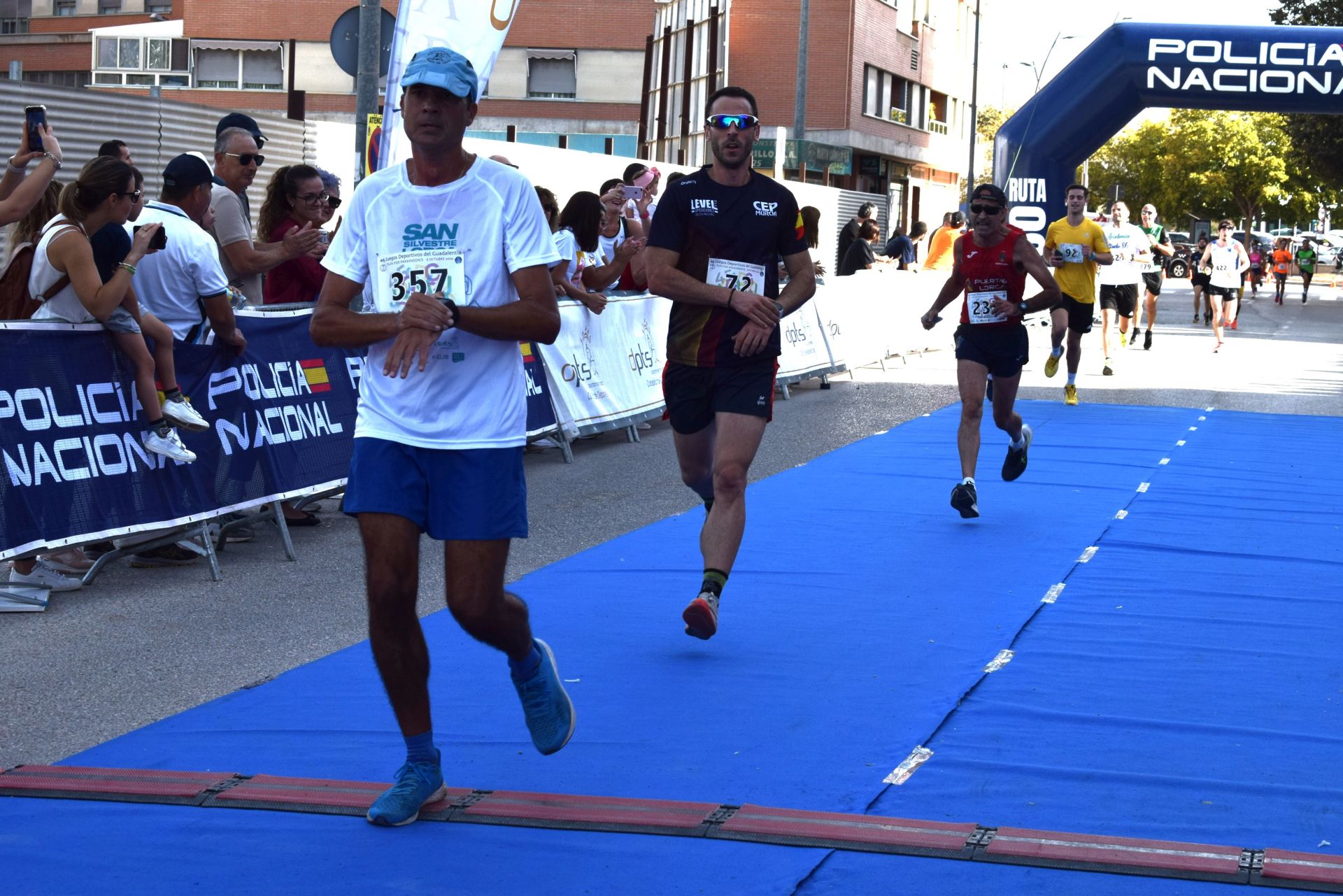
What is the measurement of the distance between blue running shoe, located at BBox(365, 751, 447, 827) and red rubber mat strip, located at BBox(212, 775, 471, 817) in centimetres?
6

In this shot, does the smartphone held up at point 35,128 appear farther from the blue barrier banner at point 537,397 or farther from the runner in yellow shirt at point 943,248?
the runner in yellow shirt at point 943,248

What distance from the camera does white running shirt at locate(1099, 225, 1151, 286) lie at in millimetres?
21406

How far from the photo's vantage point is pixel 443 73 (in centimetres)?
435

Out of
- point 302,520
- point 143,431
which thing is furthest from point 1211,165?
point 143,431

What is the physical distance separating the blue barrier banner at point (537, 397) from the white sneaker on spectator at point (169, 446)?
166 inches

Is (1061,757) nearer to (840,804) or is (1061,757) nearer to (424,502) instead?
(840,804)

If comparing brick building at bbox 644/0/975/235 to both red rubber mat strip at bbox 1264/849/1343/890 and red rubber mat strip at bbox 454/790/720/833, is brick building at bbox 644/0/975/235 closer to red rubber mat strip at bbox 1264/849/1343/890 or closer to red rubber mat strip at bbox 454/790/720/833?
red rubber mat strip at bbox 454/790/720/833

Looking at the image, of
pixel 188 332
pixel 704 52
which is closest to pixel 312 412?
pixel 188 332

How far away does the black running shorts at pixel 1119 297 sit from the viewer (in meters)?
21.2

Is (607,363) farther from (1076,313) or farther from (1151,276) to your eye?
(1151,276)

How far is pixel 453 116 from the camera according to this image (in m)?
4.38

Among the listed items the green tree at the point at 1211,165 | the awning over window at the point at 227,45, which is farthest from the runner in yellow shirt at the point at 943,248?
the green tree at the point at 1211,165

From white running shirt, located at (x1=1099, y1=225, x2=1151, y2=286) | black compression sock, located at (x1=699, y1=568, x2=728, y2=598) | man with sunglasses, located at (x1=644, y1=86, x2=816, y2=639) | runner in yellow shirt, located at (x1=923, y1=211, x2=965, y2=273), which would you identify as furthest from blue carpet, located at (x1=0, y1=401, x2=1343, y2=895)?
runner in yellow shirt, located at (x1=923, y1=211, x2=965, y2=273)

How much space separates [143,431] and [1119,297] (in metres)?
16.4
